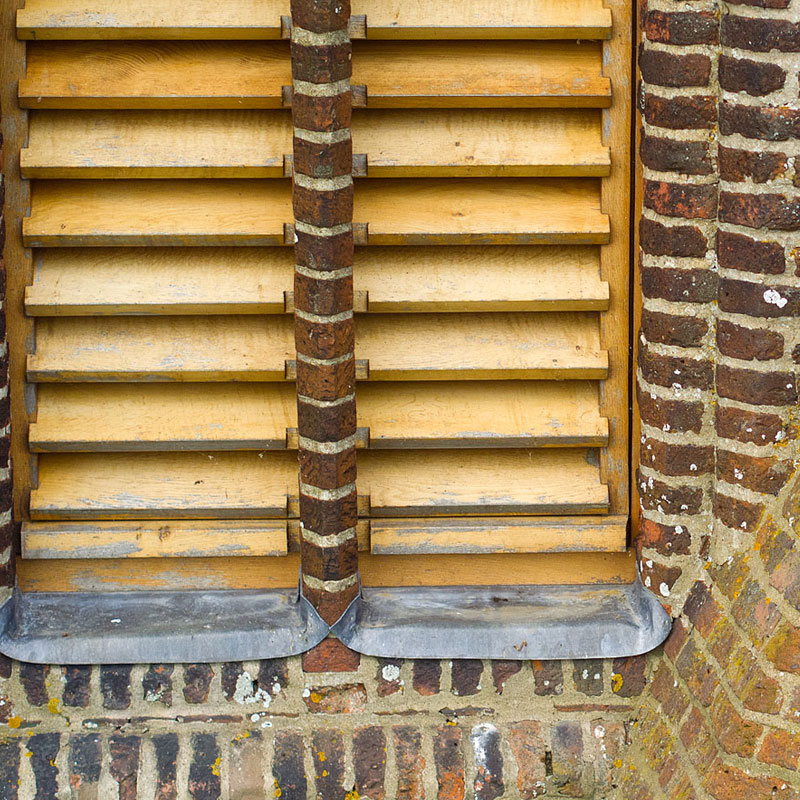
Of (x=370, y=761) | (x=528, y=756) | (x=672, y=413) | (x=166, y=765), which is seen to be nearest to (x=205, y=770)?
(x=166, y=765)

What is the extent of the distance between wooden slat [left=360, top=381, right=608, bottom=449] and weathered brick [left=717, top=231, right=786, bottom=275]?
0.57m

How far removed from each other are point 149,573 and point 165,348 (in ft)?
2.20

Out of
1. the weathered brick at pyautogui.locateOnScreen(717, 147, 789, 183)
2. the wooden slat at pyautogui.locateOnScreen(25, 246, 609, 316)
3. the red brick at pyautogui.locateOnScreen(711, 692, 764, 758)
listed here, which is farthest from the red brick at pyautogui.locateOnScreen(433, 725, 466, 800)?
the weathered brick at pyautogui.locateOnScreen(717, 147, 789, 183)

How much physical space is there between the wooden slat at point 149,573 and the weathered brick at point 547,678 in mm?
749

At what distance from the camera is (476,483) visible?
3188 millimetres

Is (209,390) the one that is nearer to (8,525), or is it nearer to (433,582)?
(8,525)

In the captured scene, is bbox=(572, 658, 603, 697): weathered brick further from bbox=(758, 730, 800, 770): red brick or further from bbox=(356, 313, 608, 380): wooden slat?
bbox=(356, 313, 608, 380): wooden slat

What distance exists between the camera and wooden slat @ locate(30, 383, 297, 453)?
3.10 metres

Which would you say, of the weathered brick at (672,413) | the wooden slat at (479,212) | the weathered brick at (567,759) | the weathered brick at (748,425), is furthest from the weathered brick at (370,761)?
the wooden slat at (479,212)

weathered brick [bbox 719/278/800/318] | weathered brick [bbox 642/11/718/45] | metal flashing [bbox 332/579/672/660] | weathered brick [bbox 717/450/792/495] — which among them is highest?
weathered brick [bbox 642/11/718/45]

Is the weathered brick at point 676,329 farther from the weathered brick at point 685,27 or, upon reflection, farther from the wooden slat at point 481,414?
the weathered brick at point 685,27

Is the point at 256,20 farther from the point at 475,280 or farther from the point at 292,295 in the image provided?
the point at 475,280

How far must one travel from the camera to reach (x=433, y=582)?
10.7 feet

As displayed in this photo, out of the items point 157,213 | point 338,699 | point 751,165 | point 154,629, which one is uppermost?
point 751,165
